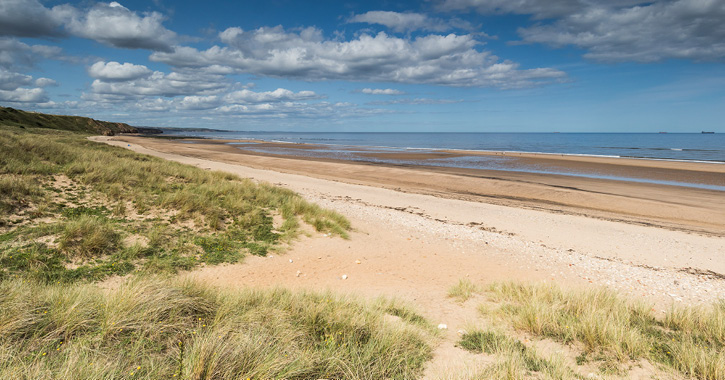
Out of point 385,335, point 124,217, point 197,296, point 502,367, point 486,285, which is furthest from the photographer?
point 124,217

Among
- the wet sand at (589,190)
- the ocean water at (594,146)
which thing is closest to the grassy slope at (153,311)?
the wet sand at (589,190)

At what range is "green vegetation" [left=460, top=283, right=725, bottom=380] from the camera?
4398mm

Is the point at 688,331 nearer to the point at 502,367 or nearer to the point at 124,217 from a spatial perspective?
the point at 502,367

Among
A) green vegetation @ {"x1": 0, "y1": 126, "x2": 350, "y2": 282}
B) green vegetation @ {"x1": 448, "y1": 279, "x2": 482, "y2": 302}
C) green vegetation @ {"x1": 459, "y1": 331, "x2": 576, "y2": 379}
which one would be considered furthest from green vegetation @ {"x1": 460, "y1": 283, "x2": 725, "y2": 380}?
green vegetation @ {"x1": 0, "y1": 126, "x2": 350, "y2": 282}

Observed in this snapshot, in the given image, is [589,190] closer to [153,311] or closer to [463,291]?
[463,291]

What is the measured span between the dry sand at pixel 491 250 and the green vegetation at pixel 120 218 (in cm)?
115

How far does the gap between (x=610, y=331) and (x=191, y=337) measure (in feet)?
18.9

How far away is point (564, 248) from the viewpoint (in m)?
11.6

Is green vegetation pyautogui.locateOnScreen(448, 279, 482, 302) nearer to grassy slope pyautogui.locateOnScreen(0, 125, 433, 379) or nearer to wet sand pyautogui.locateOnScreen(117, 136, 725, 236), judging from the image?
grassy slope pyautogui.locateOnScreen(0, 125, 433, 379)

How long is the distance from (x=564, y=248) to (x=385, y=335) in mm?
9496

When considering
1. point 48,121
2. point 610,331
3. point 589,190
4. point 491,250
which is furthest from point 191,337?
point 48,121

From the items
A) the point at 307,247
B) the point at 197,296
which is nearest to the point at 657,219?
the point at 307,247

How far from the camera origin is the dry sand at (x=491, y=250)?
7938 mm

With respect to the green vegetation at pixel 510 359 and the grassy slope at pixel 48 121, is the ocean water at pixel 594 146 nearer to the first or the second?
the grassy slope at pixel 48 121
